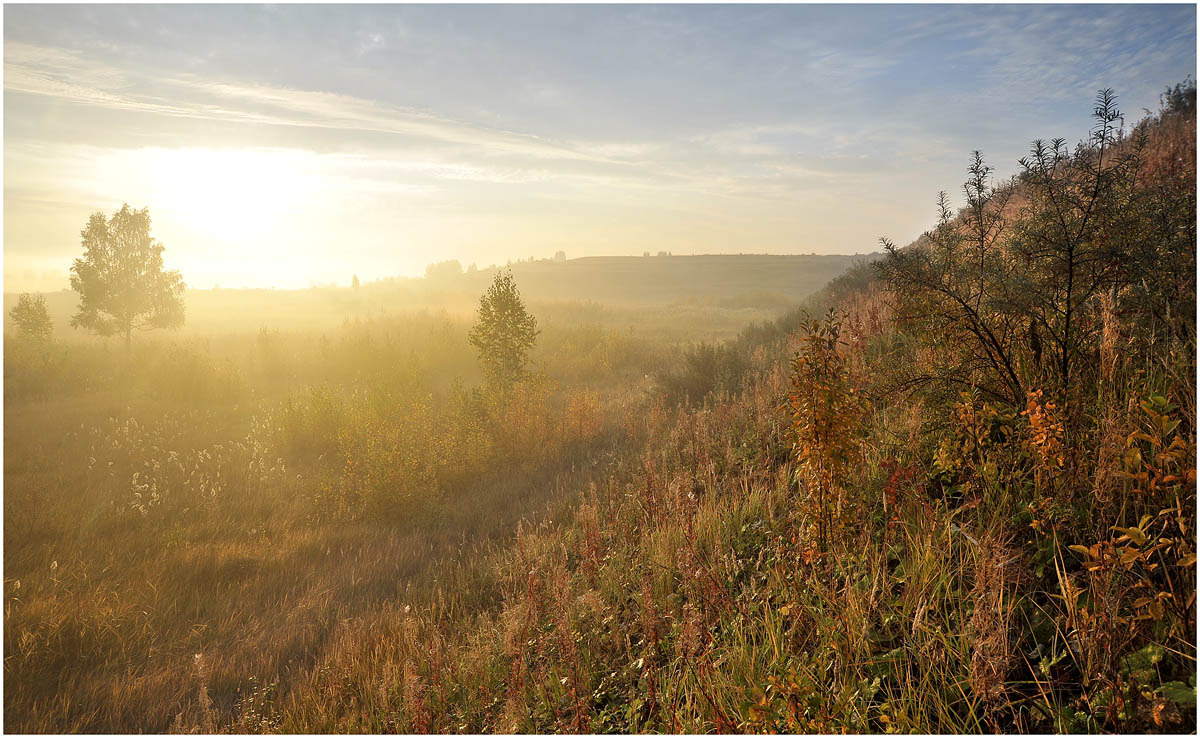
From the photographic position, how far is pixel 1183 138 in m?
8.97

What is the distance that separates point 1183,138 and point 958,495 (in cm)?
987

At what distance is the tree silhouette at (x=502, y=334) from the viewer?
12289 millimetres

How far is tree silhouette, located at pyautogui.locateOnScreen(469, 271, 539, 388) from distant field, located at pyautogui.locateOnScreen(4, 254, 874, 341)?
1214cm

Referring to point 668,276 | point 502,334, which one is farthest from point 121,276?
point 668,276

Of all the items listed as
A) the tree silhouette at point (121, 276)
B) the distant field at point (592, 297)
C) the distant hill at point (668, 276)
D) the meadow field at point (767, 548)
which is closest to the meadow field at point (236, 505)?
the meadow field at point (767, 548)

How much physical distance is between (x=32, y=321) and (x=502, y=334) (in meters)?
19.0

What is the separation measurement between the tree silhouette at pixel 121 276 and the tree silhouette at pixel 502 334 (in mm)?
14013

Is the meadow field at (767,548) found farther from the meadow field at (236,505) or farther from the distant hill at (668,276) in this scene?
the distant hill at (668,276)

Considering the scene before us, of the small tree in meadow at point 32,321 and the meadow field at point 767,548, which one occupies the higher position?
the small tree in meadow at point 32,321

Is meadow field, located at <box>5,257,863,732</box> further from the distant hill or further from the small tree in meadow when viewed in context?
the distant hill

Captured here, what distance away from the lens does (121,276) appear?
19.0 metres

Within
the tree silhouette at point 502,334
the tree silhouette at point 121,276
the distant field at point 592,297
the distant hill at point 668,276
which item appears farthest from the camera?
the distant hill at point 668,276

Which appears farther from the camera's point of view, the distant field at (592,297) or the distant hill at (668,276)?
the distant hill at (668,276)

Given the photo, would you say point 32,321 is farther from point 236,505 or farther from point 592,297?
point 592,297
